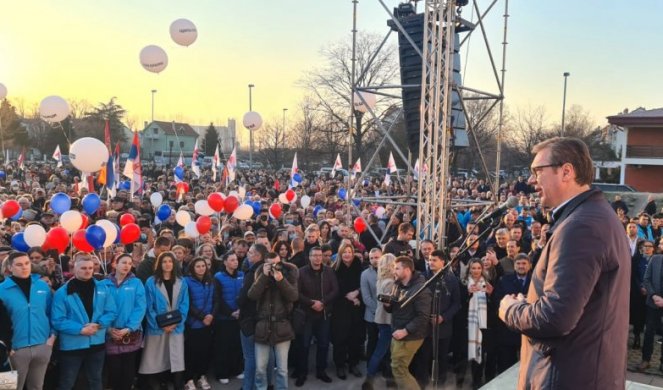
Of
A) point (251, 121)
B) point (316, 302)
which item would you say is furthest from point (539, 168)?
point (251, 121)

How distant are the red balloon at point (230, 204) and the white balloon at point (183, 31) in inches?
189

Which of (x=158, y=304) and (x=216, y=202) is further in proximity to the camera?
(x=216, y=202)

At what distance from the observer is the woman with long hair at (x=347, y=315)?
7.05 m

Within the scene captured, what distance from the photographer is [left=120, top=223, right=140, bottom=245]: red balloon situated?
8.65m

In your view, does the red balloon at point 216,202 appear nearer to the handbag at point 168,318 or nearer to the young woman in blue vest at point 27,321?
the handbag at point 168,318

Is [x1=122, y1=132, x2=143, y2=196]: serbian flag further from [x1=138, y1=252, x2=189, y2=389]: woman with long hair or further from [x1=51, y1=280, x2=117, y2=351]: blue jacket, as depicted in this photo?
[x1=51, y1=280, x2=117, y2=351]: blue jacket

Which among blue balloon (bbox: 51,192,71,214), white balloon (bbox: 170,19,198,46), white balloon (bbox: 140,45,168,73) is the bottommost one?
blue balloon (bbox: 51,192,71,214)

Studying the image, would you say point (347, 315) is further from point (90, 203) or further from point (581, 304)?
point (90, 203)

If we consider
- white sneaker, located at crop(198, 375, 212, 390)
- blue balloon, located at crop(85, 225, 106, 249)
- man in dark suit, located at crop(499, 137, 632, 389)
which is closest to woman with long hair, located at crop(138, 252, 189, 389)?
white sneaker, located at crop(198, 375, 212, 390)

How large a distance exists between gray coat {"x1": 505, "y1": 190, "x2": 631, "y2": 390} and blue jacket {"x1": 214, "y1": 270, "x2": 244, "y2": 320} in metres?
5.16

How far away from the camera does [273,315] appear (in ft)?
19.7

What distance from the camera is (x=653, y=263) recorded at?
7.29m

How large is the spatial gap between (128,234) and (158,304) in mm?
2936

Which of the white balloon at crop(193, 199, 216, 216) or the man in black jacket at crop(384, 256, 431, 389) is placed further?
the white balloon at crop(193, 199, 216, 216)
